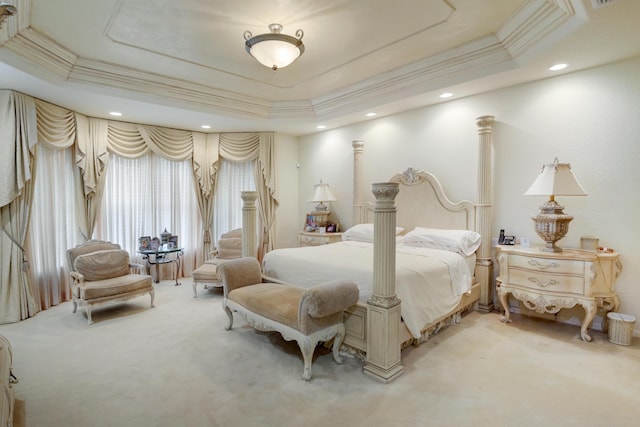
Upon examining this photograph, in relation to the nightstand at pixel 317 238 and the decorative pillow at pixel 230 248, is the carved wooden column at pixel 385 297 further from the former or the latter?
the decorative pillow at pixel 230 248

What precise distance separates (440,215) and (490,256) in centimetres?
79

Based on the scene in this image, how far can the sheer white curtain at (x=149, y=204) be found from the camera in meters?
5.06

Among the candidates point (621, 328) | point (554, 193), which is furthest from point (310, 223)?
point (621, 328)

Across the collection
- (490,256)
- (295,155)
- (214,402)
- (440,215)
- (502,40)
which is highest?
(502,40)

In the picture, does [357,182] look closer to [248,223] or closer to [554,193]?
[248,223]

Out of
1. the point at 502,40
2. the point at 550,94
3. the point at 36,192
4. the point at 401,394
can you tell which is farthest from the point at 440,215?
the point at 36,192

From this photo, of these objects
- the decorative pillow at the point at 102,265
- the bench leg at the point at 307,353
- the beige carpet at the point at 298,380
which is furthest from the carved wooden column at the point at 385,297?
the decorative pillow at the point at 102,265

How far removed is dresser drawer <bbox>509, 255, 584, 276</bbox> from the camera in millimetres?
2955

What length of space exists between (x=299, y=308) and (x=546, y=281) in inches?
95.7

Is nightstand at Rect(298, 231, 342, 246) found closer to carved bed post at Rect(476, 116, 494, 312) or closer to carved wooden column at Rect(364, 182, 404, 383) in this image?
carved bed post at Rect(476, 116, 494, 312)

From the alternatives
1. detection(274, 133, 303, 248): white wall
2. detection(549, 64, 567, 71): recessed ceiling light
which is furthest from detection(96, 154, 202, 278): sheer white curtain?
detection(549, 64, 567, 71): recessed ceiling light

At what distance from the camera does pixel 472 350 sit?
288cm

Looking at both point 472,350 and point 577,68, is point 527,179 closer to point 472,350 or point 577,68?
point 577,68

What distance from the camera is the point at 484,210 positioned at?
385 centimetres
